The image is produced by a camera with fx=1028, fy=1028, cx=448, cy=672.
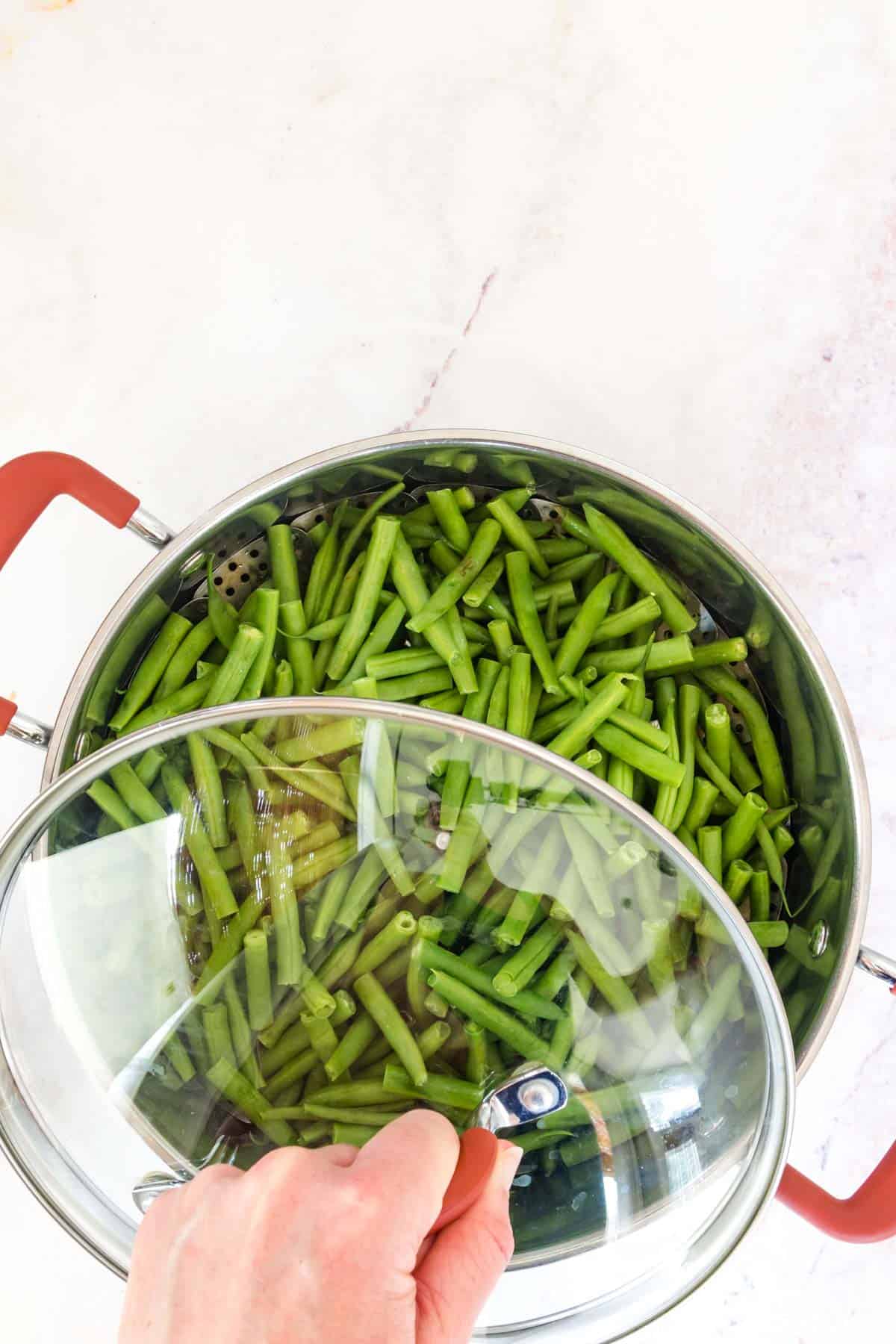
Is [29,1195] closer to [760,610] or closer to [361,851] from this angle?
[361,851]

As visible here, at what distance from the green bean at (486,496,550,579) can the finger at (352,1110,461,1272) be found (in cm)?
57

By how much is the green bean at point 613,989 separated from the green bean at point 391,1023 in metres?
0.13

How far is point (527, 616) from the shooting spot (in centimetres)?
99

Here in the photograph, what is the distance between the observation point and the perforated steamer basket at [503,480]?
0.89 m

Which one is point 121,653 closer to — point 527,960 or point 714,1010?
point 527,960

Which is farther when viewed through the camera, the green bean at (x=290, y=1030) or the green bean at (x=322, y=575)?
the green bean at (x=322, y=575)

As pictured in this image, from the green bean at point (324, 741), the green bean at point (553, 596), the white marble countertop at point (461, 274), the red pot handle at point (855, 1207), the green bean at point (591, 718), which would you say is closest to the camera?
the green bean at point (324, 741)

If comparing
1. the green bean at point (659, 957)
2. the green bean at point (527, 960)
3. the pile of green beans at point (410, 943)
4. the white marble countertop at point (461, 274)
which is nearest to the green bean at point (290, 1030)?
the pile of green beans at point (410, 943)

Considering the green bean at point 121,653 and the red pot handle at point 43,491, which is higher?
the red pot handle at point 43,491

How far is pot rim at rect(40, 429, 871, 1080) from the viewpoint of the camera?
0.88m

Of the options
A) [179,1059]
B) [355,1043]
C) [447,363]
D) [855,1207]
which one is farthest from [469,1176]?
[447,363]

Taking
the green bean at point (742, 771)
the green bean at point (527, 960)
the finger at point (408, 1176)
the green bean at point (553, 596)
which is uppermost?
the green bean at point (553, 596)

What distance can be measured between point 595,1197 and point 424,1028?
192 millimetres

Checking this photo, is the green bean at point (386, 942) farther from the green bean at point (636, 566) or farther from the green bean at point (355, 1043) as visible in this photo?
the green bean at point (636, 566)
